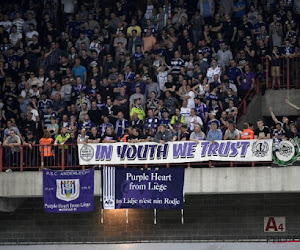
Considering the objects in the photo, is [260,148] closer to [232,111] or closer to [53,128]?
[232,111]

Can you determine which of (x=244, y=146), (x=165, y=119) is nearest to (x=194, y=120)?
(x=165, y=119)

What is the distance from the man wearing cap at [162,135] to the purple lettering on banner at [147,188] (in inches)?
31.3

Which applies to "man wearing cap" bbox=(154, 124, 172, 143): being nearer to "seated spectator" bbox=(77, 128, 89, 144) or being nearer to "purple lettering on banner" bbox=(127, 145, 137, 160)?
"purple lettering on banner" bbox=(127, 145, 137, 160)

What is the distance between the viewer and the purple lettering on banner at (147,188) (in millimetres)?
28875

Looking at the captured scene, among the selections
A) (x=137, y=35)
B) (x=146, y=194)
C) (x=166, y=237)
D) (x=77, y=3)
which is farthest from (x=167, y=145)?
(x=77, y=3)

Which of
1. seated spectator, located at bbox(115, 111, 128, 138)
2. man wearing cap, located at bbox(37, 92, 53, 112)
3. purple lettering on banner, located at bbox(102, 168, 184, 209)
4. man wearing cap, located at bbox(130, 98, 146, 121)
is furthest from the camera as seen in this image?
man wearing cap, located at bbox(37, 92, 53, 112)

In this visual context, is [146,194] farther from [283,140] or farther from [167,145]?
[283,140]

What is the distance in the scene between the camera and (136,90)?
3133 cm

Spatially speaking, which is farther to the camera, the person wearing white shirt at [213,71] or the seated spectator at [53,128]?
the person wearing white shirt at [213,71]

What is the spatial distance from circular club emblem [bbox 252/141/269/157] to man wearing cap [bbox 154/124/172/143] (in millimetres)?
2294

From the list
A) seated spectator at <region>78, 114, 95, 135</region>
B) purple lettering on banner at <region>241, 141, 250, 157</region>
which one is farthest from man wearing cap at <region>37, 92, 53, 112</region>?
purple lettering on banner at <region>241, 141, 250, 157</region>

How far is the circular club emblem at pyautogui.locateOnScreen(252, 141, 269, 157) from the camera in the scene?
91.9 ft

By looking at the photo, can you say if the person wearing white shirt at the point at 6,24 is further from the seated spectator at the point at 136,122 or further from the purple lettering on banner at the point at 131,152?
the purple lettering on banner at the point at 131,152

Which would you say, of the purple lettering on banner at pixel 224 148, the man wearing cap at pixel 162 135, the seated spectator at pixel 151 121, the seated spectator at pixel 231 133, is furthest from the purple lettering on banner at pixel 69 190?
the seated spectator at pixel 231 133
